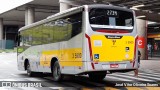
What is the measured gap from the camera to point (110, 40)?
42.7ft

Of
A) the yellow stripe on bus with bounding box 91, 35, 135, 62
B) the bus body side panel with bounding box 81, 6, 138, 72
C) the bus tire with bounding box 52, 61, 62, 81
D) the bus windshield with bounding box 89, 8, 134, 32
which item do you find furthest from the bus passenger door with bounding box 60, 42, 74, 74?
the bus windshield with bounding box 89, 8, 134, 32

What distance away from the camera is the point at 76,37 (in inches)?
520

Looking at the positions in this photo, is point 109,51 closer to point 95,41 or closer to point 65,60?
point 95,41

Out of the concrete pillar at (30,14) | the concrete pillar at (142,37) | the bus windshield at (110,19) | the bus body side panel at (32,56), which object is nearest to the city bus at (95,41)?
the bus windshield at (110,19)

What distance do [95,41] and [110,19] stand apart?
3.86ft

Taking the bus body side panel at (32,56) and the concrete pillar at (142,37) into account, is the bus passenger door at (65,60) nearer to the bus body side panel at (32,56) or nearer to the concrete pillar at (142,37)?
the bus body side panel at (32,56)

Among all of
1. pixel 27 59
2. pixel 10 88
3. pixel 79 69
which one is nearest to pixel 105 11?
pixel 79 69

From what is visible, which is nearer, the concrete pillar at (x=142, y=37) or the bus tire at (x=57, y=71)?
the bus tire at (x=57, y=71)

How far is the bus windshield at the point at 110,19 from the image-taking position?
12.9 meters

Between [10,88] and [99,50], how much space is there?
3817mm

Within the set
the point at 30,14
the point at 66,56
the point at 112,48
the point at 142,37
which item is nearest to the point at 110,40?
the point at 112,48

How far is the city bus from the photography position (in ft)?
41.7

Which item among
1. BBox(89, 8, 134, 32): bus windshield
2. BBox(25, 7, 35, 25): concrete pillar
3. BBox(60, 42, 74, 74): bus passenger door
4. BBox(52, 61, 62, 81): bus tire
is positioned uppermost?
BBox(25, 7, 35, 25): concrete pillar

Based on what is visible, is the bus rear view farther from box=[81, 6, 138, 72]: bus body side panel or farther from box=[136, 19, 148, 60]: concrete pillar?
box=[136, 19, 148, 60]: concrete pillar
